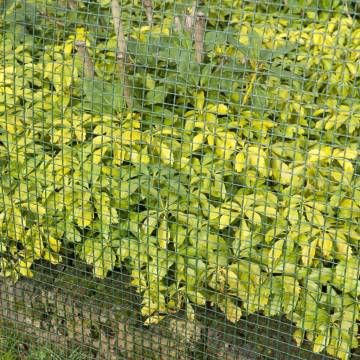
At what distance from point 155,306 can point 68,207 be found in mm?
556

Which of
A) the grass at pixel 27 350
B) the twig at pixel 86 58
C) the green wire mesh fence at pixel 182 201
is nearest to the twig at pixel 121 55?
the green wire mesh fence at pixel 182 201

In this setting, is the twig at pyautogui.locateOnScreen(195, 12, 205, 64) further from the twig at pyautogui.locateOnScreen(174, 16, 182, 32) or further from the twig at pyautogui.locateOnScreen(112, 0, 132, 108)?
the twig at pyautogui.locateOnScreen(112, 0, 132, 108)

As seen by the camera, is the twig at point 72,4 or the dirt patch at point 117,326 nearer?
the dirt patch at point 117,326

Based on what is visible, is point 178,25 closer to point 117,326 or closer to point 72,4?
point 72,4

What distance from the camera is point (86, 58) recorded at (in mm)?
3016

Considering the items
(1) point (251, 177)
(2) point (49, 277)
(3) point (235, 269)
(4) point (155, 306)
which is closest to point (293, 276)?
(3) point (235, 269)

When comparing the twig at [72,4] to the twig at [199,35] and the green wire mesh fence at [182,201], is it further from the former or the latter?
the twig at [199,35]

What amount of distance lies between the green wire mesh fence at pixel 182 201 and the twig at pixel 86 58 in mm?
12

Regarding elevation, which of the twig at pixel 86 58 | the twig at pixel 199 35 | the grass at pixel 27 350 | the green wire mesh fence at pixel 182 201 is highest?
the twig at pixel 199 35

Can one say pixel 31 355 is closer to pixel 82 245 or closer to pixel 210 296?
pixel 82 245

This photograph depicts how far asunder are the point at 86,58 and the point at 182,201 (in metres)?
0.78

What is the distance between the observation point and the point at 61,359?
10.7 feet

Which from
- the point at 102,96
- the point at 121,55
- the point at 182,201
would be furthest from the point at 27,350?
the point at 121,55

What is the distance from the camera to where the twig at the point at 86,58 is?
2904 mm
